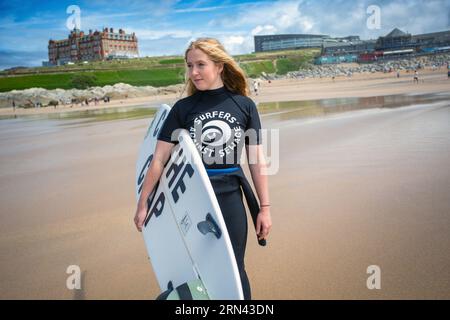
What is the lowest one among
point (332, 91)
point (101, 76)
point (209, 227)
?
point (209, 227)

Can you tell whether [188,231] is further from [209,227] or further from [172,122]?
[172,122]

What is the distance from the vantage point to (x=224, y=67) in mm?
2434

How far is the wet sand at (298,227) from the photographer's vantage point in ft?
10.5

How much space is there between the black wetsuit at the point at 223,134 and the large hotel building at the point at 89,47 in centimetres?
11538

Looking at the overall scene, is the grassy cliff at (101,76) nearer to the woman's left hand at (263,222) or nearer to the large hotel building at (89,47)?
the large hotel building at (89,47)

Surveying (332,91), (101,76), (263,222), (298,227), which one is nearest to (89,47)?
(101,76)

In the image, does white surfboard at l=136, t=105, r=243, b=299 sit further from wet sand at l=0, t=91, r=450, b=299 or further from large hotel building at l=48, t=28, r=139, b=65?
large hotel building at l=48, t=28, r=139, b=65

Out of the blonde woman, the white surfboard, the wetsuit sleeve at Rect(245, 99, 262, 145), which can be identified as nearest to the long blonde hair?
the blonde woman

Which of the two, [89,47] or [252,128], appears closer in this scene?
[252,128]

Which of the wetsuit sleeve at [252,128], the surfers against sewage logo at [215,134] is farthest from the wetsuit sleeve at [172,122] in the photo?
the wetsuit sleeve at [252,128]

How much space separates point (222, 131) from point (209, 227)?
1.99 ft

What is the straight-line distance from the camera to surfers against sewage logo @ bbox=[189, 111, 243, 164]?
2254 mm
